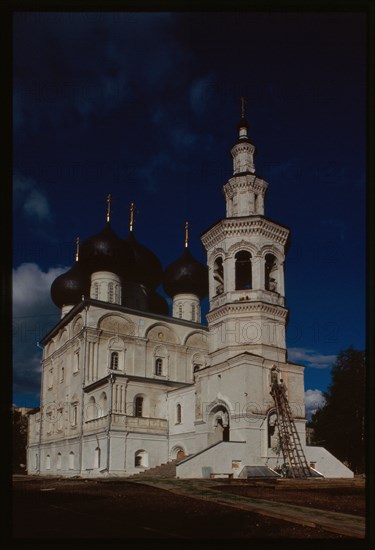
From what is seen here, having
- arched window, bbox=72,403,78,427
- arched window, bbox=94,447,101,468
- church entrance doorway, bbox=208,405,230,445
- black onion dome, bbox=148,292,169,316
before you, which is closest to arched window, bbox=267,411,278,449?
church entrance doorway, bbox=208,405,230,445

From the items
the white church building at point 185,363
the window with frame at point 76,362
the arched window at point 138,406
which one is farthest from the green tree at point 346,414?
the window with frame at point 76,362

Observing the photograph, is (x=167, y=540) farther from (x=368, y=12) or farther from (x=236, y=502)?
(x=368, y=12)

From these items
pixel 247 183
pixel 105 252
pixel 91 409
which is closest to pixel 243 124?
pixel 247 183

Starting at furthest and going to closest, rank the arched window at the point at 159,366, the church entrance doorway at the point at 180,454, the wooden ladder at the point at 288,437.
Result: the arched window at the point at 159,366, the church entrance doorway at the point at 180,454, the wooden ladder at the point at 288,437

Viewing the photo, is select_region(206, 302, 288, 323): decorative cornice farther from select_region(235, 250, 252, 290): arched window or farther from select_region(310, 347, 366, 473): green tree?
select_region(310, 347, 366, 473): green tree

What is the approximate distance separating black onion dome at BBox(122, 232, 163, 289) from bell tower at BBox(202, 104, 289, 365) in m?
10.3

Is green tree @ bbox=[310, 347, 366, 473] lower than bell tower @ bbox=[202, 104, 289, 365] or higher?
lower

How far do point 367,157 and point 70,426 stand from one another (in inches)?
1174

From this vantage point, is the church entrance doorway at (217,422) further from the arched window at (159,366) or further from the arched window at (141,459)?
the arched window at (159,366)

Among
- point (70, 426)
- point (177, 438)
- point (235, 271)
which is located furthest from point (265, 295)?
point (70, 426)

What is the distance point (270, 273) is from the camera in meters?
27.6

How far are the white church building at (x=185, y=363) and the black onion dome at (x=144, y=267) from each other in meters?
0.29

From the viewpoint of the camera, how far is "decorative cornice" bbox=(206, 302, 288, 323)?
2569cm

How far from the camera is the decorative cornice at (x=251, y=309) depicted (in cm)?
2569
